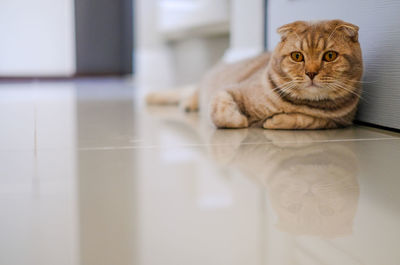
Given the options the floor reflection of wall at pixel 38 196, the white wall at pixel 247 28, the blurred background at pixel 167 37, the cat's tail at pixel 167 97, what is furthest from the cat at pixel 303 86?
the white wall at pixel 247 28

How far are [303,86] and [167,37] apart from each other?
3.58 metres

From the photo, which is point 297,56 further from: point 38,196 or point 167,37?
point 167,37

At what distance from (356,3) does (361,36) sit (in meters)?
0.12

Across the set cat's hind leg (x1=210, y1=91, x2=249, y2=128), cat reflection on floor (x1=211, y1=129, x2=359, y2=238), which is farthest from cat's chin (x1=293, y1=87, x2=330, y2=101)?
cat's hind leg (x1=210, y1=91, x2=249, y2=128)

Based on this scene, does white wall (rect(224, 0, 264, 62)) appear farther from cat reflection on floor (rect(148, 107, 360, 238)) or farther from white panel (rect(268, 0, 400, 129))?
cat reflection on floor (rect(148, 107, 360, 238))

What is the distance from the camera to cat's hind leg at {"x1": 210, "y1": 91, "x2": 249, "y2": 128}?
1649 mm

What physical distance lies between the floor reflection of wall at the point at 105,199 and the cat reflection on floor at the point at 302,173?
0.69 feet

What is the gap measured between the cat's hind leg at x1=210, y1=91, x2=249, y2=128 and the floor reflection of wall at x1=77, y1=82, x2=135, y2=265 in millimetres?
293

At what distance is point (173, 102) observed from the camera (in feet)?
9.02

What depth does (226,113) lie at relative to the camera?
1658 millimetres

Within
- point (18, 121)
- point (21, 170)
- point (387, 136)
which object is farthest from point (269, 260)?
point (18, 121)

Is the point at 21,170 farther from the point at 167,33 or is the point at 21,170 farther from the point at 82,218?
the point at 167,33

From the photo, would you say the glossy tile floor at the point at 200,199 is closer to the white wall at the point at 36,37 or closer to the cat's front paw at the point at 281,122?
the cat's front paw at the point at 281,122

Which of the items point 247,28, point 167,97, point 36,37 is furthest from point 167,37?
point 36,37
